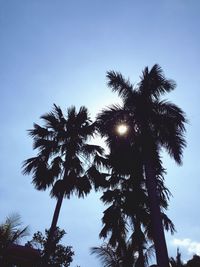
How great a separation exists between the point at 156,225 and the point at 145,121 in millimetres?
4533

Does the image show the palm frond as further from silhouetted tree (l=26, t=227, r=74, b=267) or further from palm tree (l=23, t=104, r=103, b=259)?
silhouetted tree (l=26, t=227, r=74, b=267)

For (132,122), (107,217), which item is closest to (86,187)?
(107,217)

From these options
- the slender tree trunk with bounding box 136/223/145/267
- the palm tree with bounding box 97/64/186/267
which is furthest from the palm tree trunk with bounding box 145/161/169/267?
the slender tree trunk with bounding box 136/223/145/267

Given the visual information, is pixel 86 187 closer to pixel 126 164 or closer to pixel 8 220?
pixel 126 164

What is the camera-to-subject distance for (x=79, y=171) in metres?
15.1

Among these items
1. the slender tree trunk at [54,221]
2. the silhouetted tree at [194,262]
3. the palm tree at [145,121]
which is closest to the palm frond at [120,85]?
the palm tree at [145,121]

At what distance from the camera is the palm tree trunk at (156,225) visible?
8.19 m

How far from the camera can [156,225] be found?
8.82 m

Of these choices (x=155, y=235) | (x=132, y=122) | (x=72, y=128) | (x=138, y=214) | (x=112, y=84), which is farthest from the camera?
(x=72, y=128)

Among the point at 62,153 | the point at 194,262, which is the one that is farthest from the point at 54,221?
the point at 194,262

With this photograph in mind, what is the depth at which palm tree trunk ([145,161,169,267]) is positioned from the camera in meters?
8.19

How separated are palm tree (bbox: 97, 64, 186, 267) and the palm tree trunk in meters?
0.86

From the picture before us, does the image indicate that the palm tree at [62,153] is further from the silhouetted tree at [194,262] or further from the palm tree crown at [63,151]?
the silhouetted tree at [194,262]

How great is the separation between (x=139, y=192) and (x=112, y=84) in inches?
247
